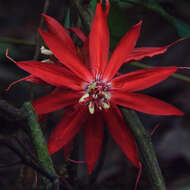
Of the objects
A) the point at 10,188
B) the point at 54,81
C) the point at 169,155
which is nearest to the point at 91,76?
the point at 54,81

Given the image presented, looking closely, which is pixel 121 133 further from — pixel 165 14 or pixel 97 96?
pixel 165 14

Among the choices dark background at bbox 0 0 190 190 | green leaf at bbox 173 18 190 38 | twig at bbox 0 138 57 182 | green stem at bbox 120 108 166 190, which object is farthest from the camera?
dark background at bbox 0 0 190 190

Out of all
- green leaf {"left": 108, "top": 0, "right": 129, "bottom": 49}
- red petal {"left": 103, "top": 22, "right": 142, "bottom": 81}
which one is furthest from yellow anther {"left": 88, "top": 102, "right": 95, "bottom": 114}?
green leaf {"left": 108, "top": 0, "right": 129, "bottom": 49}

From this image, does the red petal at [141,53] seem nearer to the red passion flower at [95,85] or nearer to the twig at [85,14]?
the red passion flower at [95,85]

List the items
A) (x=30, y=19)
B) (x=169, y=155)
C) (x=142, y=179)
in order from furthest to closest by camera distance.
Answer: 1. (x=30, y=19)
2. (x=169, y=155)
3. (x=142, y=179)

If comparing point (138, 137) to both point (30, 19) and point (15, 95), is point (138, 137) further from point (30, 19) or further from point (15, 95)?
point (30, 19)

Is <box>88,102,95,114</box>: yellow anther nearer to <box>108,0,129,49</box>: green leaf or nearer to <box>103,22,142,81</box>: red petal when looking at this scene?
<box>103,22,142,81</box>: red petal

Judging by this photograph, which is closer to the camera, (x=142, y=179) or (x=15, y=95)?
(x=15, y=95)
